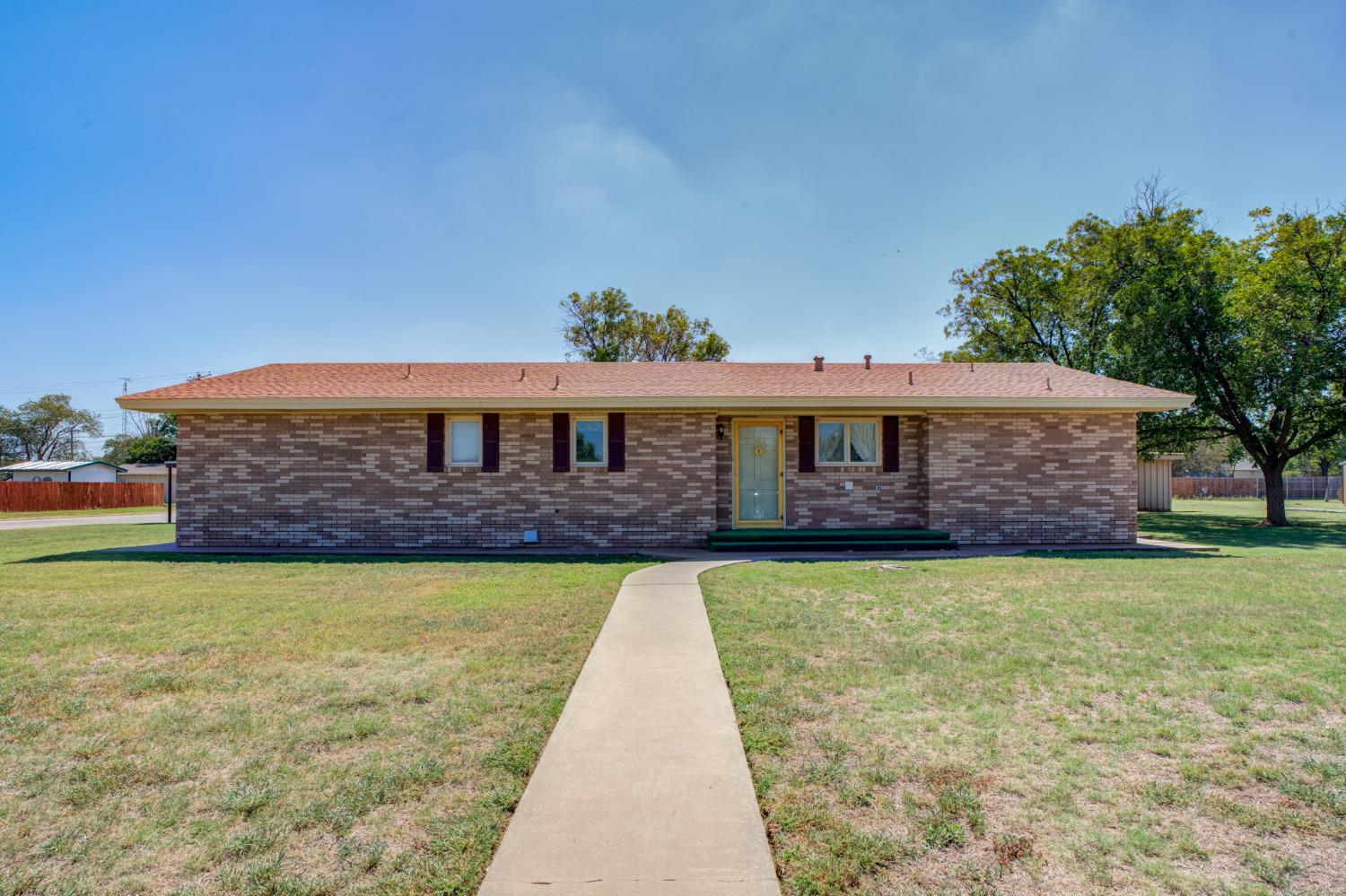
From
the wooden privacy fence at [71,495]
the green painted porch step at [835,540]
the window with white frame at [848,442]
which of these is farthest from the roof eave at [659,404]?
the wooden privacy fence at [71,495]

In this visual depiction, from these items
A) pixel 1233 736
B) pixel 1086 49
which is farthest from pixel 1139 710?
pixel 1086 49

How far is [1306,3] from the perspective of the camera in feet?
34.0

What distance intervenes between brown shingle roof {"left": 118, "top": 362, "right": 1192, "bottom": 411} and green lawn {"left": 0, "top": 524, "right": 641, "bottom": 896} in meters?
5.17

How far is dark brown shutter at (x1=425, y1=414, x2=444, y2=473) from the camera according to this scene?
40.5 ft

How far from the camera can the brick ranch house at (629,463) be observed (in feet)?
40.4

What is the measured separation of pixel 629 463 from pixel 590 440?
87cm

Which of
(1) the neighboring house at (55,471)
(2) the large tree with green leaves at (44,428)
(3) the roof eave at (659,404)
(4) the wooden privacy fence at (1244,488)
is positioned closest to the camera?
(3) the roof eave at (659,404)

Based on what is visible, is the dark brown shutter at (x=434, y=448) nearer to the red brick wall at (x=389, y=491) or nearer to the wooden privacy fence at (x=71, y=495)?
the red brick wall at (x=389, y=491)

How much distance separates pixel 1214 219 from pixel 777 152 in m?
17.7

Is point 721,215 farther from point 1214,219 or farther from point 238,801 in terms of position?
point 1214,219

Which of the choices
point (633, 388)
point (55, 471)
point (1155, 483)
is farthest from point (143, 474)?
point (1155, 483)

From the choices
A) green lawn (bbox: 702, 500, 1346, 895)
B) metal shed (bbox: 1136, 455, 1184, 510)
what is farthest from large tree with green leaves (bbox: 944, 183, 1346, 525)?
green lawn (bbox: 702, 500, 1346, 895)

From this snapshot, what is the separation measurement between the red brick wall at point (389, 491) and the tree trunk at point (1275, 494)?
1693cm

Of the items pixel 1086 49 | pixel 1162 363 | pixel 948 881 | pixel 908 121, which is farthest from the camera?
pixel 1162 363
